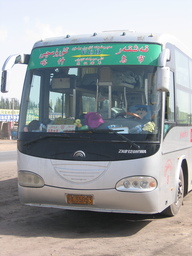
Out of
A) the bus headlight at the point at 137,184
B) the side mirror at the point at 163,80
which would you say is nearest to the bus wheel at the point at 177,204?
the bus headlight at the point at 137,184

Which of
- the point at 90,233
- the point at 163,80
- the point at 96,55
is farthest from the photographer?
the point at 96,55

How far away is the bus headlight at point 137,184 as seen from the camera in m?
6.54

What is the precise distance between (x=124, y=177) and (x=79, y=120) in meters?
1.21

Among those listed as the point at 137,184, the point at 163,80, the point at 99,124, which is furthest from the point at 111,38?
the point at 137,184

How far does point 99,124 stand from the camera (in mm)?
6891

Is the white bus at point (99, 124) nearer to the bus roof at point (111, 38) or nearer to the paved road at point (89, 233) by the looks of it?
the bus roof at point (111, 38)

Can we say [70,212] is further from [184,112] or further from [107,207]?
[184,112]

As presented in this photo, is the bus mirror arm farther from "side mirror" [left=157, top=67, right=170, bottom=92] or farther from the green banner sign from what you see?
"side mirror" [left=157, top=67, right=170, bottom=92]

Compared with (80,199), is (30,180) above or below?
above

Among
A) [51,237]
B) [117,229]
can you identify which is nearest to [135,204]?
[117,229]

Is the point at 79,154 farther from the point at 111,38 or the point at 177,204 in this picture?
the point at 177,204

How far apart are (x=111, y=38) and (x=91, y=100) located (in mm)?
1107

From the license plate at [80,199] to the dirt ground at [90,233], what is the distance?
1.74ft

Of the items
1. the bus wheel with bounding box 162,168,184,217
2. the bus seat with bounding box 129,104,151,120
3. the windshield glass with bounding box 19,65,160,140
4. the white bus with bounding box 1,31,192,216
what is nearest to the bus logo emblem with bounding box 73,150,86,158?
the white bus with bounding box 1,31,192,216
